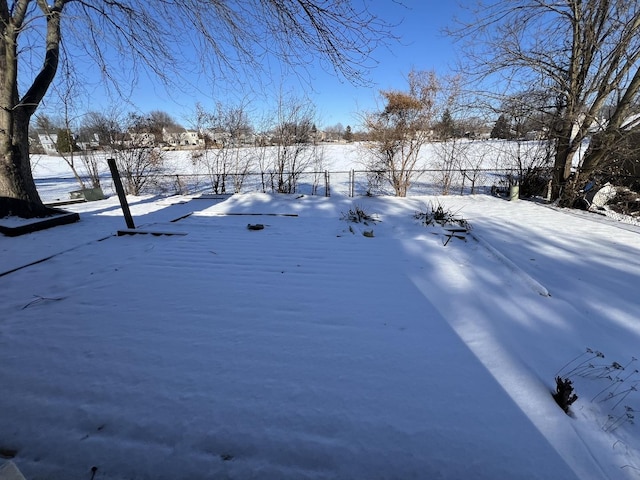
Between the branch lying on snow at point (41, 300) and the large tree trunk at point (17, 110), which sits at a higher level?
the large tree trunk at point (17, 110)

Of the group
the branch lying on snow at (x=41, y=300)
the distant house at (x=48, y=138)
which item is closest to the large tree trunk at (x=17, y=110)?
the branch lying on snow at (x=41, y=300)

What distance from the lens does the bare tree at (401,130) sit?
968 cm

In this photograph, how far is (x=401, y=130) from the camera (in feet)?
33.6

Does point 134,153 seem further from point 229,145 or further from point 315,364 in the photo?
point 315,364

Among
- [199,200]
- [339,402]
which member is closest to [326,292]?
[339,402]

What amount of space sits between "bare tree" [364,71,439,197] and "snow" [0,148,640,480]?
298 inches

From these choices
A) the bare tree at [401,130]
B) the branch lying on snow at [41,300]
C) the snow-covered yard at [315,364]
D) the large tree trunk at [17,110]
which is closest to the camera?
the snow-covered yard at [315,364]

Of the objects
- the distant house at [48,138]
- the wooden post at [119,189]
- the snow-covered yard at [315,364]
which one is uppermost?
A: the distant house at [48,138]

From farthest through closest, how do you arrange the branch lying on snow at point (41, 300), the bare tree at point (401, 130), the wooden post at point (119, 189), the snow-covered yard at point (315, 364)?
the bare tree at point (401, 130) → the wooden post at point (119, 189) → the branch lying on snow at point (41, 300) → the snow-covered yard at point (315, 364)

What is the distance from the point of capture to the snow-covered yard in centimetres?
118

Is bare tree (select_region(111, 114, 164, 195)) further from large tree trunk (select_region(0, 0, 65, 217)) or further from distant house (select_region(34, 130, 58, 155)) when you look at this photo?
large tree trunk (select_region(0, 0, 65, 217))

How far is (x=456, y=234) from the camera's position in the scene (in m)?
4.48

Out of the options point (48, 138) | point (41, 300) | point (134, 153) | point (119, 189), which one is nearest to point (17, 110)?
point (119, 189)

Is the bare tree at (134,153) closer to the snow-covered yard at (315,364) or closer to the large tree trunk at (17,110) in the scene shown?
the large tree trunk at (17,110)
